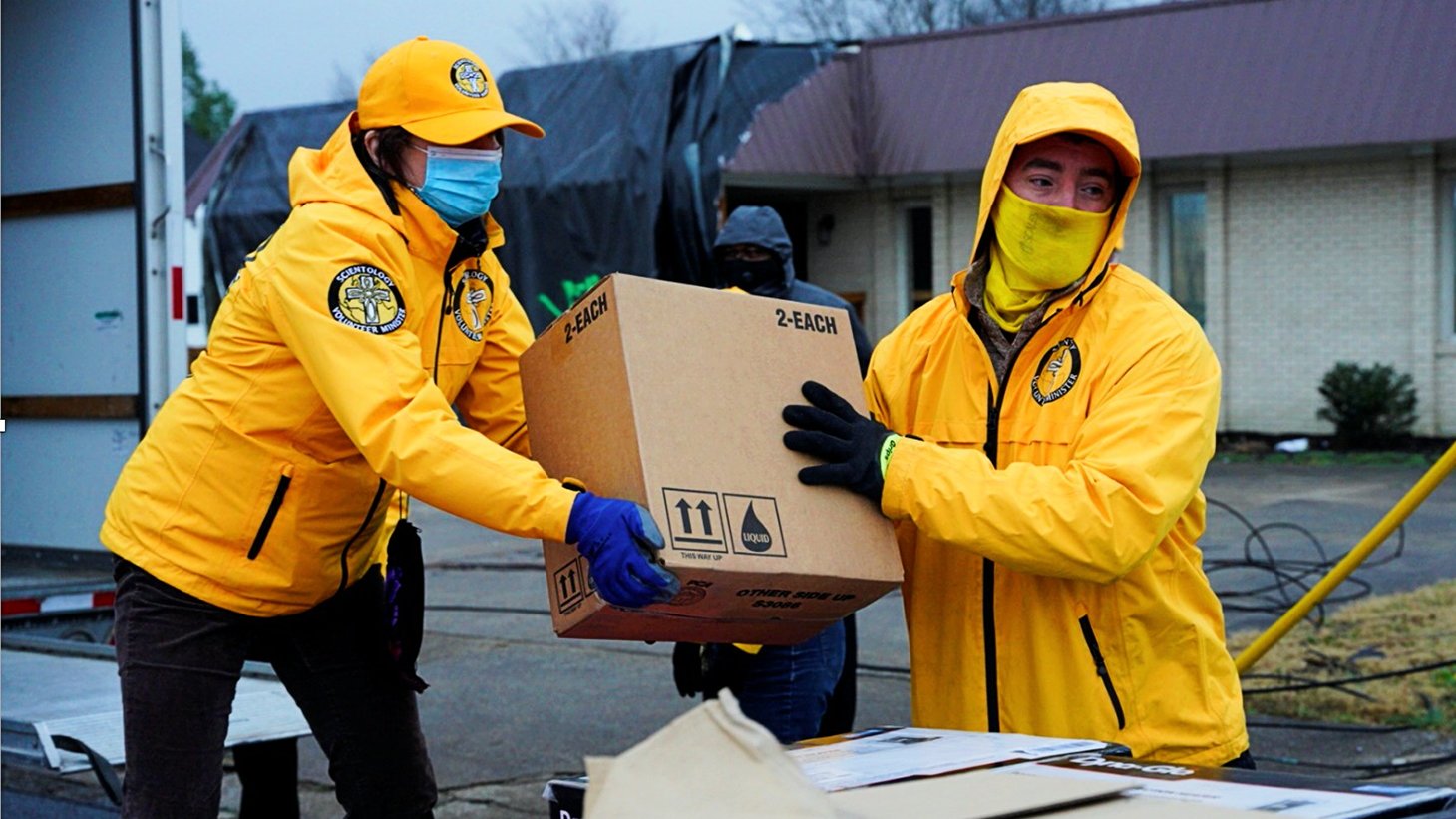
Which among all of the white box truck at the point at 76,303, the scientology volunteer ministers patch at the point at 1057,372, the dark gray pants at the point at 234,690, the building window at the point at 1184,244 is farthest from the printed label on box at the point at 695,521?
the building window at the point at 1184,244

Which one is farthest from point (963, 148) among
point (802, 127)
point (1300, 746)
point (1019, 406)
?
point (1019, 406)

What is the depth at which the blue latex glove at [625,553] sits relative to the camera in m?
2.40

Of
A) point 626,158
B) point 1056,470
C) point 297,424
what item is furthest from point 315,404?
point 626,158

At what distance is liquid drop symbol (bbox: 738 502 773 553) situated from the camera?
2469 mm

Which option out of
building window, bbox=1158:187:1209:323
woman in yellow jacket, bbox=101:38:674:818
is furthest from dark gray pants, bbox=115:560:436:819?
building window, bbox=1158:187:1209:323

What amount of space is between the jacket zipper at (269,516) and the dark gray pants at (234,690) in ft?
0.50

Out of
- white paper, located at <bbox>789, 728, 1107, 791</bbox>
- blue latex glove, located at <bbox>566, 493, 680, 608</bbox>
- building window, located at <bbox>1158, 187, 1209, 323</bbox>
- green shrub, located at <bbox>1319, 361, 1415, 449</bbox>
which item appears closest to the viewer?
white paper, located at <bbox>789, 728, 1107, 791</bbox>

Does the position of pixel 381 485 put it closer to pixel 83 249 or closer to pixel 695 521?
pixel 695 521

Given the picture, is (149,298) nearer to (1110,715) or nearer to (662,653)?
(662,653)

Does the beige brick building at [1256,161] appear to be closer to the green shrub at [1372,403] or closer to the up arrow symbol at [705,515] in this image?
the green shrub at [1372,403]

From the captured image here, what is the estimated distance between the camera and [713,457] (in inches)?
98.5

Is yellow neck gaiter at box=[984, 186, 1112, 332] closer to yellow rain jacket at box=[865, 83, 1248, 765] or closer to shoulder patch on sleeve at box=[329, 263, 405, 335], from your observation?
yellow rain jacket at box=[865, 83, 1248, 765]

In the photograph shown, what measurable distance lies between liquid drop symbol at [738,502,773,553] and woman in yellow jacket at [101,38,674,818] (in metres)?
0.75

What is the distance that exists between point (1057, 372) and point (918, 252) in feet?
58.9
